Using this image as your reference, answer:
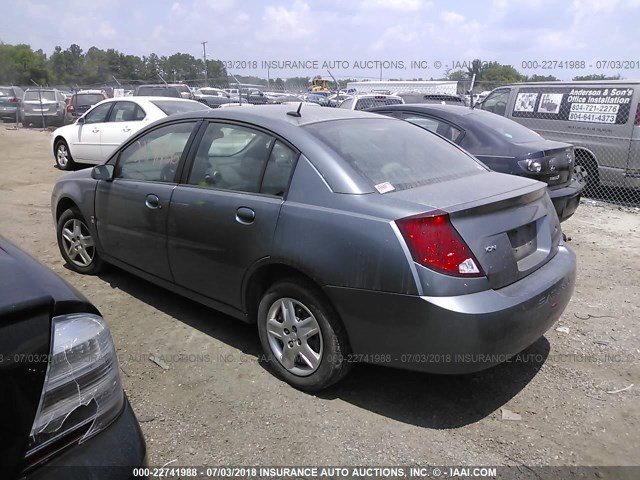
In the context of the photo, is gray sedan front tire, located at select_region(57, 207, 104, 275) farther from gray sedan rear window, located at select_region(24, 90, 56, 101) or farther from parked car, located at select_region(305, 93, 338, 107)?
gray sedan rear window, located at select_region(24, 90, 56, 101)

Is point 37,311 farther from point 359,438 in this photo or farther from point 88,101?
point 88,101

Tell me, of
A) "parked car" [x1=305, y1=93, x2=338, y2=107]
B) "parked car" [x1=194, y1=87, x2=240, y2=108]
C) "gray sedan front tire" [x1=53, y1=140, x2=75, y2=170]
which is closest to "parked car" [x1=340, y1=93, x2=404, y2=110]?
"parked car" [x1=305, y1=93, x2=338, y2=107]

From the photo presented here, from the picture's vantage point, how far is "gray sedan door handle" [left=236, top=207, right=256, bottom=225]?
313 centimetres

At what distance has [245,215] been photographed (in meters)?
3.17

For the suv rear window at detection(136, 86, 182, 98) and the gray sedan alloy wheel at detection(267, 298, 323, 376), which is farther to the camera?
the suv rear window at detection(136, 86, 182, 98)

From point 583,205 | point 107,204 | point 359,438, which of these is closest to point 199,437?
point 359,438

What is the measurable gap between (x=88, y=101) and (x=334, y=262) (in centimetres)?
1895

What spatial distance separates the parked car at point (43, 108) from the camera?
21625 mm

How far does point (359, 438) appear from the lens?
269cm

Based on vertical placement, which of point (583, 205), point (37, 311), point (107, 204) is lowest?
point (583, 205)

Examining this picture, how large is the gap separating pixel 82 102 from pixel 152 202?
1728 cm

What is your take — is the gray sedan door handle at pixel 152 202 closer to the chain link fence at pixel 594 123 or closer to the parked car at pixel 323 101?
the chain link fence at pixel 594 123

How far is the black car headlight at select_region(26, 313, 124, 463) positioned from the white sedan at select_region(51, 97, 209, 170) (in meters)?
8.22

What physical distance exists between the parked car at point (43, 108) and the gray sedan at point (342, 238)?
68.0 feet
